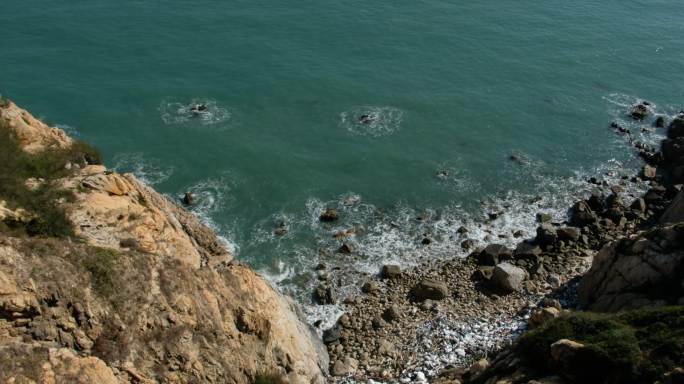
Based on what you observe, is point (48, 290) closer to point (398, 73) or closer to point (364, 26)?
point (398, 73)

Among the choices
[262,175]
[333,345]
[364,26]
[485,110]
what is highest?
[364,26]

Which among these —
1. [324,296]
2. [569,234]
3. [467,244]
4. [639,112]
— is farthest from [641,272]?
[639,112]

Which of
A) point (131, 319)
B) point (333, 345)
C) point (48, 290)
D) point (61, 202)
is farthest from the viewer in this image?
point (333, 345)

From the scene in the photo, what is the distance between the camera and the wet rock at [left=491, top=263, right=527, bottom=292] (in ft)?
156

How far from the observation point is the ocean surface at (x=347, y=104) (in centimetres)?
5750

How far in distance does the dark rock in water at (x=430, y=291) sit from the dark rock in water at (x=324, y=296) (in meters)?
7.03

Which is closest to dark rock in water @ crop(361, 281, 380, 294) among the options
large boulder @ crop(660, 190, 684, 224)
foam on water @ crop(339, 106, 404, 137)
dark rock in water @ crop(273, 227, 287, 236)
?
dark rock in water @ crop(273, 227, 287, 236)

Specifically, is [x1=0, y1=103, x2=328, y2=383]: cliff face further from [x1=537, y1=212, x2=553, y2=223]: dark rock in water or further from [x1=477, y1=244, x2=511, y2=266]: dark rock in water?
[x1=537, y1=212, x2=553, y2=223]: dark rock in water

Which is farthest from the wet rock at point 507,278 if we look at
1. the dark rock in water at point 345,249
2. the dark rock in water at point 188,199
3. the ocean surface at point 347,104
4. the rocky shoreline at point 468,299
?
the dark rock in water at point 188,199

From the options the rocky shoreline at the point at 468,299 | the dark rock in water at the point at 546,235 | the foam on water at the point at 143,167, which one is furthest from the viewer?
the foam on water at the point at 143,167

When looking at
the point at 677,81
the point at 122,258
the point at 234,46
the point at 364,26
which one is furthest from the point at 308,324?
the point at 677,81

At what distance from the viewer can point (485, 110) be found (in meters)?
75.7

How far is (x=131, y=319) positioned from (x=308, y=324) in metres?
18.8

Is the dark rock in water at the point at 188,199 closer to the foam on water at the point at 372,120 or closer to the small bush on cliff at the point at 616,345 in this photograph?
the foam on water at the point at 372,120
